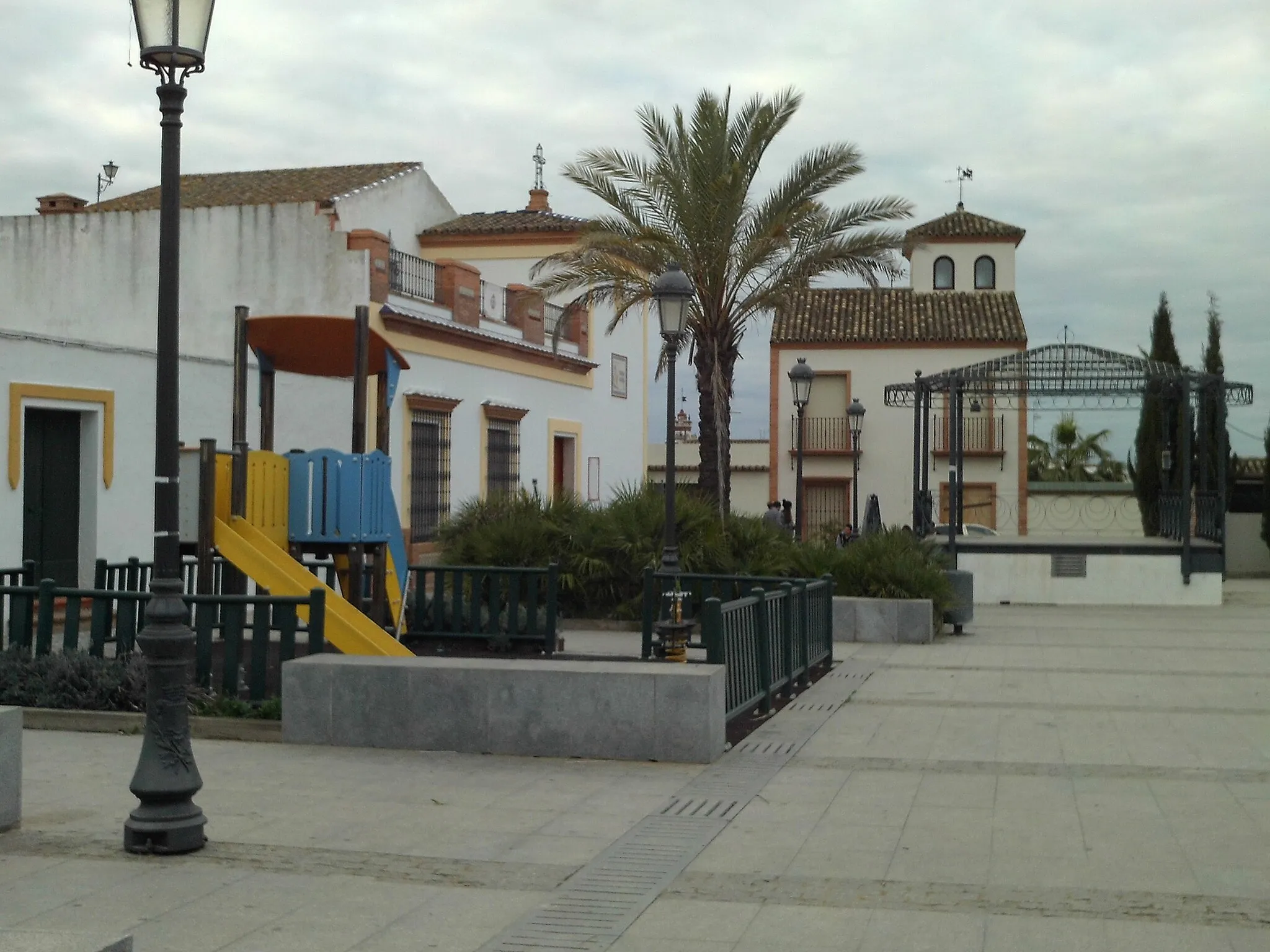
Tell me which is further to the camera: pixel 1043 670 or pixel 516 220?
pixel 516 220

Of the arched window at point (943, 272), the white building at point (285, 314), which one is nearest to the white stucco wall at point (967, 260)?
the arched window at point (943, 272)

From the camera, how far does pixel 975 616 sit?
20812 millimetres

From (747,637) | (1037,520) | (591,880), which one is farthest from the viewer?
(1037,520)

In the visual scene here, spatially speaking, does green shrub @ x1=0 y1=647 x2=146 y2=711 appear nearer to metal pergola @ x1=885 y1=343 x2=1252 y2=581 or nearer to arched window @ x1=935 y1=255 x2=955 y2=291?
metal pergola @ x1=885 y1=343 x2=1252 y2=581

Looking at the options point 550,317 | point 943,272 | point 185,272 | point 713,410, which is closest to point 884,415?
point 943,272

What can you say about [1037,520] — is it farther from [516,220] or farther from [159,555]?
[159,555]

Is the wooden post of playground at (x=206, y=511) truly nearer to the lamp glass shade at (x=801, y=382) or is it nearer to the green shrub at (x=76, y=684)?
the green shrub at (x=76, y=684)

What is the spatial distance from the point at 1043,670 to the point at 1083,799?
6255 millimetres

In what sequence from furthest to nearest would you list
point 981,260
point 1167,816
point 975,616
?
point 981,260 < point 975,616 < point 1167,816

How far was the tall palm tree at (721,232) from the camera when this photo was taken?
835 inches

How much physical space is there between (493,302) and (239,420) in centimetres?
1365

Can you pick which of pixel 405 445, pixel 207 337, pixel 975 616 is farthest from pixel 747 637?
pixel 207 337

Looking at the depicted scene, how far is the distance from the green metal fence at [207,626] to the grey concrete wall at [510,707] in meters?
0.45

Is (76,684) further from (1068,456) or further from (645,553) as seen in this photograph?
(1068,456)
